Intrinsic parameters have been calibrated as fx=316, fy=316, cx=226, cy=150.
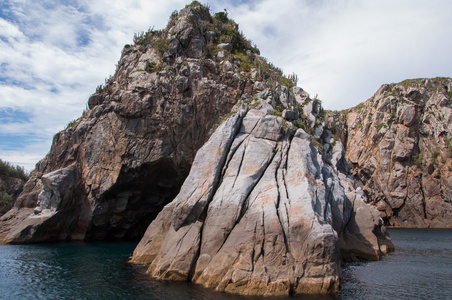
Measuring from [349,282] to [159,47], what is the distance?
38.3m

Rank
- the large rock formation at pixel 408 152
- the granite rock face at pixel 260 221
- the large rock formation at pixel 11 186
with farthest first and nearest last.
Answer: the large rock formation at pixel 408 152 < the large rock formation at pixel 11 186 < the granite rock face at pixel 260 221

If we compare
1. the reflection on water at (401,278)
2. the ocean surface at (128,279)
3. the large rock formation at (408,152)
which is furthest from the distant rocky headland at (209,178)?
the reflection on water at (401,278)

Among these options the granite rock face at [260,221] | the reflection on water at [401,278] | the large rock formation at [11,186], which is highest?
the large rock formation at [11,186]

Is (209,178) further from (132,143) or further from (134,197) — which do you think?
(134,197)

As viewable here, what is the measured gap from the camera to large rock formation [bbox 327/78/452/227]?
78312 mm

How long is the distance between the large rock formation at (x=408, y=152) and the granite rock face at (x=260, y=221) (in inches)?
2011

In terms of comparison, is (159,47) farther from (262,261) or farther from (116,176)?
(262,261)

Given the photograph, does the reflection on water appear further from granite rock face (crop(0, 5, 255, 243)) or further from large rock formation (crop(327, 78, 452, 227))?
large rock formation (crop(327, 78, 452, 227))

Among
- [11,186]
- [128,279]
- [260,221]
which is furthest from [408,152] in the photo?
[11,186]

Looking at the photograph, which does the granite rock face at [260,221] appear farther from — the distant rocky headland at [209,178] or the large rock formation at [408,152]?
the large rock formation at [408,152]

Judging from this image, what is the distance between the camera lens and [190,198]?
81.8 feet

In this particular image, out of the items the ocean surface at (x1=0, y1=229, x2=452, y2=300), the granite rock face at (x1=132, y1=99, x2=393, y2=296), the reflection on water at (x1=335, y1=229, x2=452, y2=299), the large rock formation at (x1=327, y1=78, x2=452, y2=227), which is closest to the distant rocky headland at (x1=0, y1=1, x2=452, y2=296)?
the granite rock face at (x1=132, y1=99, x2=393, y2=296)

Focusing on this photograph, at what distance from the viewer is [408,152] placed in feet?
270

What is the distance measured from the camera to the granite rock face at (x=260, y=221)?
61.8ft
